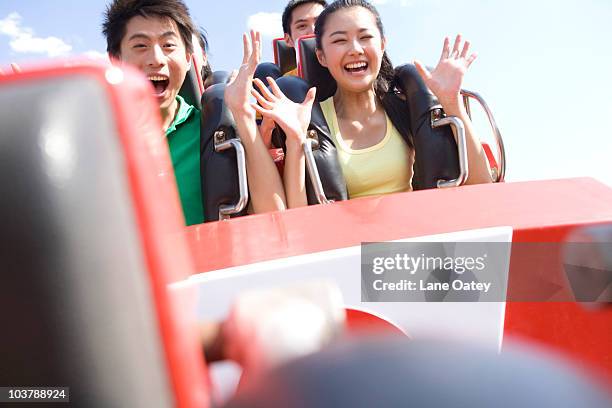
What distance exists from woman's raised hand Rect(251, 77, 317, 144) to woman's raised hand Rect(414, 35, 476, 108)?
1.31ft

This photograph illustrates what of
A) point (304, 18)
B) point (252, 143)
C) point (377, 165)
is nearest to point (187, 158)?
point (252, 143)

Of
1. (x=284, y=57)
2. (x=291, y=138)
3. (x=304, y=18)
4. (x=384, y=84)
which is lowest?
(x=291, y=138)

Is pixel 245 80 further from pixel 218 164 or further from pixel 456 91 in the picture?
pixel 456 91

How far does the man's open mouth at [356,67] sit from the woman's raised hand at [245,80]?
35 cm

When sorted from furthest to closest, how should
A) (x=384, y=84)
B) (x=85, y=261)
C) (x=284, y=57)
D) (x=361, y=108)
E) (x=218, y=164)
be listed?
(x=284, y=57) < (x=384, y=84) < (x=361, y=108) < (x=218, y=164) < (x=85, y=261)

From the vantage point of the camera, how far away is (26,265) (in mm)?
263

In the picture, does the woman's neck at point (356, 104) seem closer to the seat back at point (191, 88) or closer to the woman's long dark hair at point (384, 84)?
the woman's long dark hair at point (384, 84)

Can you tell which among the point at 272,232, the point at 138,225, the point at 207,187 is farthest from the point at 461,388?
the point at 207,187

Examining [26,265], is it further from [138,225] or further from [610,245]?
[610,245]

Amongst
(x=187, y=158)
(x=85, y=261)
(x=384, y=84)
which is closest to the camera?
(x=85, y=261)

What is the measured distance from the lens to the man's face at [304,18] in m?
3.07

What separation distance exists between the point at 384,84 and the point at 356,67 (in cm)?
16

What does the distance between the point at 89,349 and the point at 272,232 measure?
51cm

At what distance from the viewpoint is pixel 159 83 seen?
151 cm
